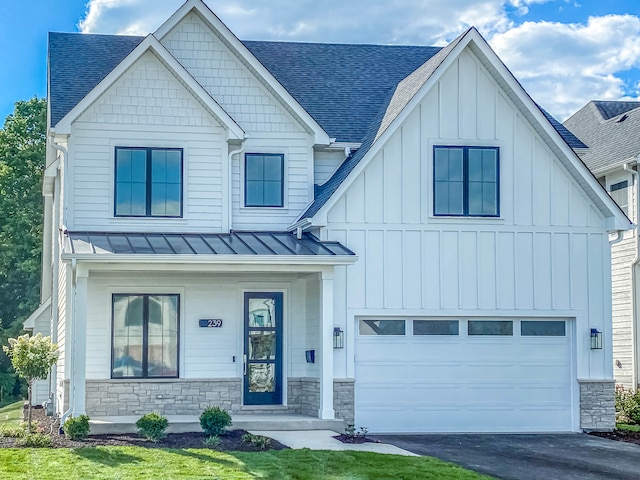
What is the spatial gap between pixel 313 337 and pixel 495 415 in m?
3.82

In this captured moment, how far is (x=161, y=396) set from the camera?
712 inches

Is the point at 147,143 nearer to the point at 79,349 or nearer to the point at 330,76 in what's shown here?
the point at 79,349

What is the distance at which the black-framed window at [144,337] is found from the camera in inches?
715

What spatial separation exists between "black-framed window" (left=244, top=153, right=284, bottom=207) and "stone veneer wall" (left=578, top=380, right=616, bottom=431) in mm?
7111

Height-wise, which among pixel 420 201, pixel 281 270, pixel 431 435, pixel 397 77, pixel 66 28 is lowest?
pixel 431 435

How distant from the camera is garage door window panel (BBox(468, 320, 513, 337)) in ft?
60.8

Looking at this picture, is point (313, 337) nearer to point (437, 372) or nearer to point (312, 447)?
point (437, 372)

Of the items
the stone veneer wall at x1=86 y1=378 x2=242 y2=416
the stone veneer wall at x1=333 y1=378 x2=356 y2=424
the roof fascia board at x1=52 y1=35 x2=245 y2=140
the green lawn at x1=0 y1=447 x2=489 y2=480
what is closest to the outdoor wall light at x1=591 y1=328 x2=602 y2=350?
the stone veneer wall at x1=333 y1=378 x2=356 y2=424

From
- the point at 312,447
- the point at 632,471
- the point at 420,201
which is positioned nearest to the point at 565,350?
the point at 420,201

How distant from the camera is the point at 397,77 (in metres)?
22.5

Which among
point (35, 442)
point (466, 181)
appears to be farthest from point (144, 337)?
point (466, 181)

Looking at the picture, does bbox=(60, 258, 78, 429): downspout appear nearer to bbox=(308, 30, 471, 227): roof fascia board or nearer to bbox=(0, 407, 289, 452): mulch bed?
bbox=(0, 407, 289, 452): mulch bed

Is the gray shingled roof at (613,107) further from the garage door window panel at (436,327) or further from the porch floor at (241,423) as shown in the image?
the porch floor at (241,423)

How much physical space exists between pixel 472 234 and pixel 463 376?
109 inches
